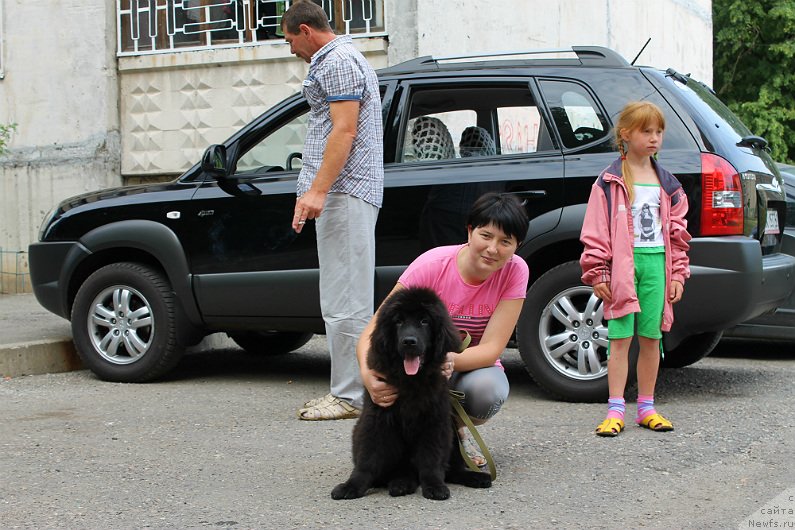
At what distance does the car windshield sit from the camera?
604cm

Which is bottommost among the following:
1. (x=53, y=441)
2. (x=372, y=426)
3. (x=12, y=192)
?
(x=53, y=441)

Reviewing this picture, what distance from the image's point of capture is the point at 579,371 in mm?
5945

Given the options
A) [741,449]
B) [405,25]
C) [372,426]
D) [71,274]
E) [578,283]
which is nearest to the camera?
[372,426]

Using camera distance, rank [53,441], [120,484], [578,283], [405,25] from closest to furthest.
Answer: [120,484] → [53,441] → [578,283] → [405,25]

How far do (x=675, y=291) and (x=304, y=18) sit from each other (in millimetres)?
2377

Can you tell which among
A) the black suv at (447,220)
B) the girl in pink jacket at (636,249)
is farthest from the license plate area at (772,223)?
the girl in pink jacket at (636,249)

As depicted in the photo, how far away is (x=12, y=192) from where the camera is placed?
43.2 feet

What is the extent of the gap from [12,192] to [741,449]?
419 inches

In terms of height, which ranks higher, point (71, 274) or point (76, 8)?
point (76, 8)

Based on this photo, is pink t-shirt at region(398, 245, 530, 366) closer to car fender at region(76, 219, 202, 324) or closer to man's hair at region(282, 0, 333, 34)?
man's hair at region(282, 0, 333, 34)

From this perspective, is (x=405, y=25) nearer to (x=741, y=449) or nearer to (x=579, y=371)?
(x=579, y=371)

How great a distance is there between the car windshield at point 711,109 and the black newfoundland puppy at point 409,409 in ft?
9.47

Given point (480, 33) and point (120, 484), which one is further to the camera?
point (480, 33)

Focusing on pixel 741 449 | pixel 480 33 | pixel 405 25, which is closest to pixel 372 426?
pixel 741 449
